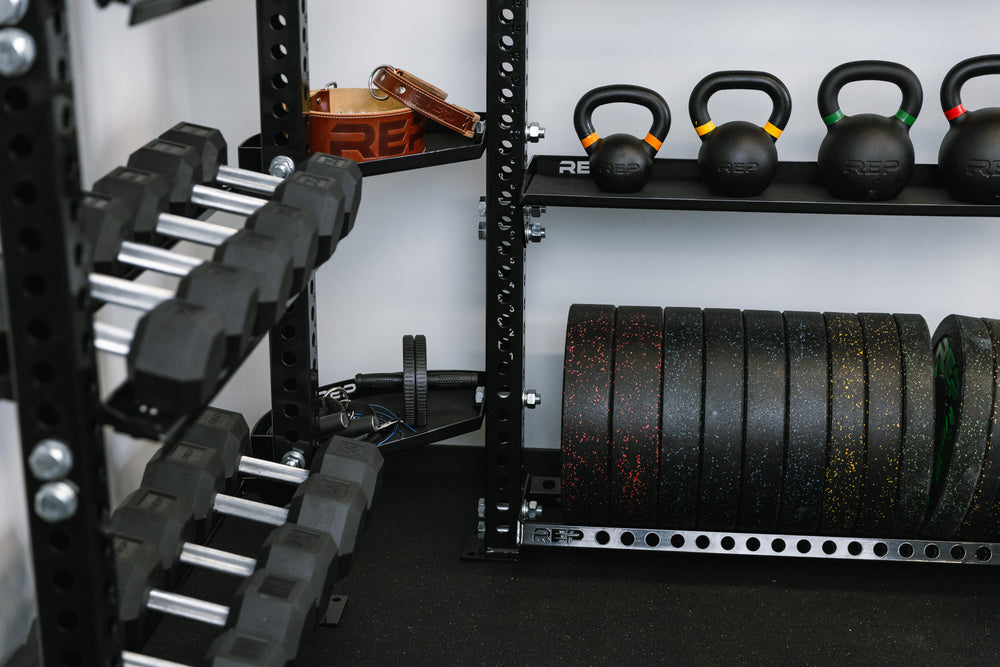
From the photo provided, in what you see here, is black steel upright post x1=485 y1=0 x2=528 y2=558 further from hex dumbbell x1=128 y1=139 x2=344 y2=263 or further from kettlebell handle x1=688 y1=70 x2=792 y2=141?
hex dumbbell x1=128 y1=139 x2=344 y2=263

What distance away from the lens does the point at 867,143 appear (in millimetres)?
2125

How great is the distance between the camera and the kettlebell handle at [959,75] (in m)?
2.17

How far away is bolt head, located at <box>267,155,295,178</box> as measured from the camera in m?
1.91

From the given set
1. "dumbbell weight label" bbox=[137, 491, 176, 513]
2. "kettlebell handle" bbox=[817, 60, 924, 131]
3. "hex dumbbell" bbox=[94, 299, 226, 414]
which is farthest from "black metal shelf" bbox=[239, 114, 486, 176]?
"hex dumbbell" bbox=[94, 299, 226, 414]

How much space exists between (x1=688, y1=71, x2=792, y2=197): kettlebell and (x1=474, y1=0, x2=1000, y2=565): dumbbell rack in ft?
0.13

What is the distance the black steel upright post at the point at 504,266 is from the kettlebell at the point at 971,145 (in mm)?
932

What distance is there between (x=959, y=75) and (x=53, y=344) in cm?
194

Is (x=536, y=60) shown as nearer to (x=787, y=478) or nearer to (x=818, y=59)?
(x=818, y=59)

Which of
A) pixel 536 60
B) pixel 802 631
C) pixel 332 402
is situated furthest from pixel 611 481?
pixel 536 60

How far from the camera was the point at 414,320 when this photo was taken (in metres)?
2.79

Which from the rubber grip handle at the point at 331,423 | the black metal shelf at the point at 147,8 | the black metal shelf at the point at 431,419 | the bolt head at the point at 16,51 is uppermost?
the black metal shelf at the point at 147,8

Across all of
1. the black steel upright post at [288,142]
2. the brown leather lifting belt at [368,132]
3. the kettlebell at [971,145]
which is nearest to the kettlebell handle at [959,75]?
the kettlebell at [971,145]

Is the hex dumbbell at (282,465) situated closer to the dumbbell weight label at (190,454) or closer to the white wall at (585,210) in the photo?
the dumbbell weight label at (190,454)

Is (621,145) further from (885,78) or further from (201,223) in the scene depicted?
(201,223)
